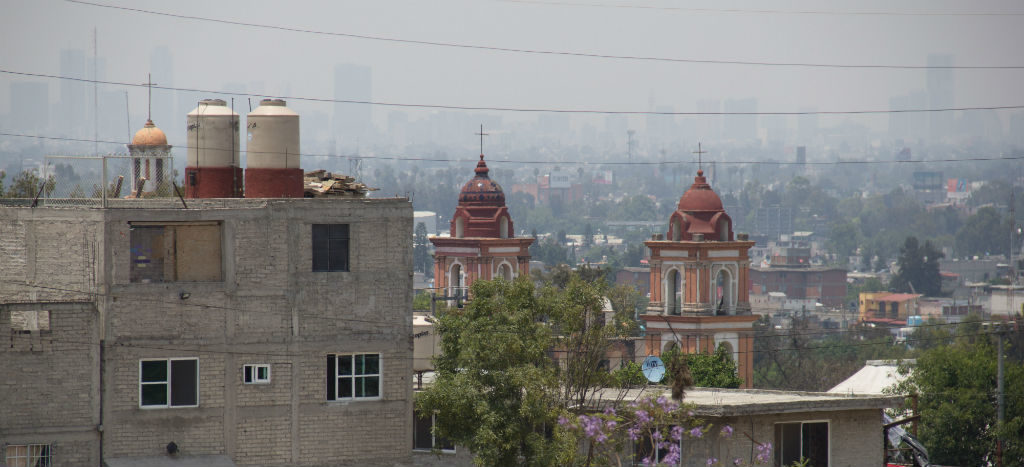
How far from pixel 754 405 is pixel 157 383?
1101 centimetres

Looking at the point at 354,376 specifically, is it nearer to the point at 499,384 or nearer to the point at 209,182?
the point at 499,384

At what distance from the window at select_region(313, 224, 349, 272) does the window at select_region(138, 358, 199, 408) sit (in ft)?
9.44

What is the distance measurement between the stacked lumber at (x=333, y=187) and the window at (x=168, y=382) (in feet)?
16.4

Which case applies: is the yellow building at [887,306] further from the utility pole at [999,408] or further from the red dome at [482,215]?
the utility pole at [999,408]

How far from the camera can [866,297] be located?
595 feet

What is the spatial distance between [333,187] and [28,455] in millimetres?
8291

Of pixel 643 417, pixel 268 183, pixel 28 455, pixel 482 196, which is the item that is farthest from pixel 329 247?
pixel 482 196

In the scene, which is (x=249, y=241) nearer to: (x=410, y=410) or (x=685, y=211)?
(x=410, y=410)

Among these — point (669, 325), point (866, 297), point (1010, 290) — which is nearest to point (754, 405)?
point (669, 325)

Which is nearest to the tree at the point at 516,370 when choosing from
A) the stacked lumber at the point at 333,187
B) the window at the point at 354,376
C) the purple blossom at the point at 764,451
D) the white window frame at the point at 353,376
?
the white window frame at the point at 353,376

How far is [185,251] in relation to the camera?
98.1ft

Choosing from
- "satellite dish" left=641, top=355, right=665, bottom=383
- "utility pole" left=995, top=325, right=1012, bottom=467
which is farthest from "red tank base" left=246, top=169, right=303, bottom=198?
"utility pole" left=995, top=325, right=1012, bottom=467

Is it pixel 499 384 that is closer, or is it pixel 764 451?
pixel 764 451

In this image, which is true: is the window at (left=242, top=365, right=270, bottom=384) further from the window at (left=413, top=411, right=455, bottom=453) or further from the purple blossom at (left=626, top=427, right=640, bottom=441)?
the purple blossom at (left=626, top=427, right=640, bottom=441)
